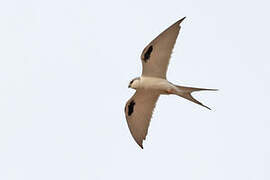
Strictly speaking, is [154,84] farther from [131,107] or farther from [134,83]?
[131,107]

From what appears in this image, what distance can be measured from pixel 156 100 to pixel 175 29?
1.75 metres

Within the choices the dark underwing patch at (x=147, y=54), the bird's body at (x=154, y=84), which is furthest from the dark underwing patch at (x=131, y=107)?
the dark underwing patch at (x=147, y=54)

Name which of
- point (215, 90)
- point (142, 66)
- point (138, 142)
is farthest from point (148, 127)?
point (215, 90)

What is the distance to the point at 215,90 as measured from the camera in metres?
11.1

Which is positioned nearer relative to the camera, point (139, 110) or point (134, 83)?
point (134, 83)

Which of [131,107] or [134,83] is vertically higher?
[134,83]

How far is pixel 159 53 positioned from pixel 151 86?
0.69 m

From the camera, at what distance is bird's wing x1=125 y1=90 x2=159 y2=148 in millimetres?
12562

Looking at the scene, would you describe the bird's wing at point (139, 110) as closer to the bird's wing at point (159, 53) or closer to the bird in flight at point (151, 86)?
the bird in flight at point (151, 86)

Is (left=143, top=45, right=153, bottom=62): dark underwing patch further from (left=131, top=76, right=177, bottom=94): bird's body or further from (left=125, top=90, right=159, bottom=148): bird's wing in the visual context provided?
(left=125, top=90, right=159, bottom=148): bird's wing

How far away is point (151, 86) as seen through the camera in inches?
483

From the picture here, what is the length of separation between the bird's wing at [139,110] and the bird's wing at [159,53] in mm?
477

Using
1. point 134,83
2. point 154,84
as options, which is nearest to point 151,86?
point 154,84

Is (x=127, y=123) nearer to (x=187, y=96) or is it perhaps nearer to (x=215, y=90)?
(x=187, y=96)
